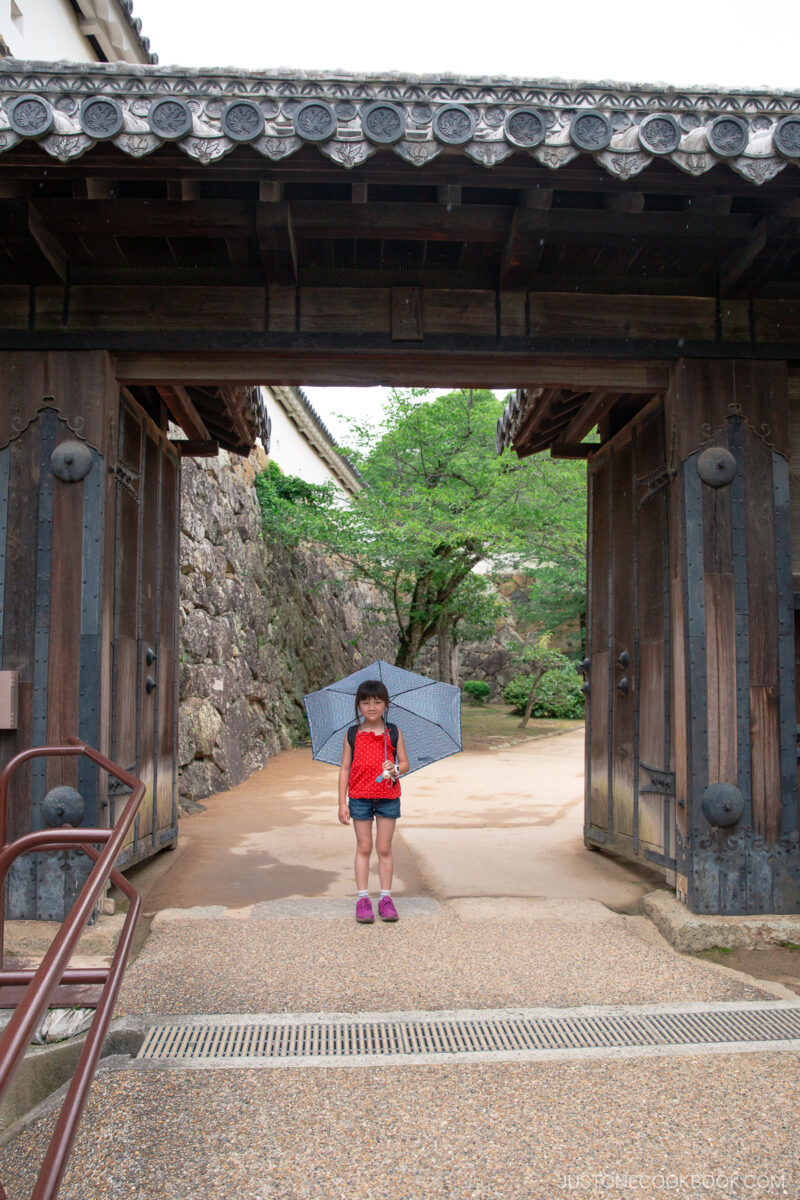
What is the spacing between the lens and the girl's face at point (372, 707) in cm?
481

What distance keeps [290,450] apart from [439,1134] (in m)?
16.1

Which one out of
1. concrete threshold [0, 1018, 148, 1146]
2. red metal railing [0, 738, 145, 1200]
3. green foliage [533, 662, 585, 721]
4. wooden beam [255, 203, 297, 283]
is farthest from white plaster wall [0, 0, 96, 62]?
green foliage [533, 662, 585, 721]

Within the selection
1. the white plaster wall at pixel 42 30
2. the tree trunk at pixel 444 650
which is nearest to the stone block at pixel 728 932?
the white plaster wall at pixel 42 30

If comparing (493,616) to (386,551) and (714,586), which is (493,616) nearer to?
(386,551)

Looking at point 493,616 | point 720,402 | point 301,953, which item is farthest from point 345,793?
point 493,616

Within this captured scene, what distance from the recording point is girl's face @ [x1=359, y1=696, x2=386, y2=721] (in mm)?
4809

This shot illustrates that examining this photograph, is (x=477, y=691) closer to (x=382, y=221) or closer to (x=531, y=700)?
(x=531, y=700)

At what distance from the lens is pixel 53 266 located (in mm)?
4527

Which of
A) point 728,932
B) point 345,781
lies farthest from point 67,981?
point 728,932

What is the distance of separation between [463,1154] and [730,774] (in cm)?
285

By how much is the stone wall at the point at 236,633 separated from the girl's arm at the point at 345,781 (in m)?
5.00

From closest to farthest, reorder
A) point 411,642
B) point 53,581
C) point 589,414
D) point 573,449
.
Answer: point 53,581
point 589,414
point 573,449
point 411,642

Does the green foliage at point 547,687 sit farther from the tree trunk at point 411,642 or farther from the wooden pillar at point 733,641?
the wooden pillar at point 733,641

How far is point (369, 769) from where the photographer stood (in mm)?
4777
